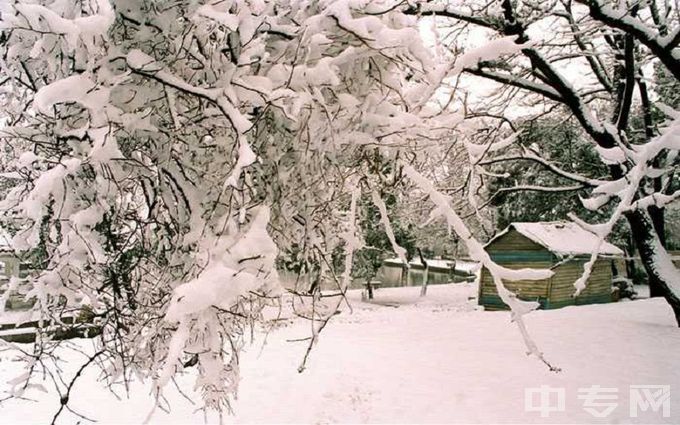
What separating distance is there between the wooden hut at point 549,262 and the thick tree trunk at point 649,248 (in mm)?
8841

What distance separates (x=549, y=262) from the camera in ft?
46.3

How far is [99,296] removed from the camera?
51.9 inches

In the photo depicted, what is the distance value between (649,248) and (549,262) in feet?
31.7

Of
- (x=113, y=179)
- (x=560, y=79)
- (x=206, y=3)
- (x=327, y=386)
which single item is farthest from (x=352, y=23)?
(x=327, y=386)

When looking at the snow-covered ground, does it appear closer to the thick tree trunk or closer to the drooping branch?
the thick tree trunk

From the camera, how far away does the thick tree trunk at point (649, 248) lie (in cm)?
472

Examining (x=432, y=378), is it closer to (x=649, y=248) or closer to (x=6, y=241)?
(x=649, y=248)

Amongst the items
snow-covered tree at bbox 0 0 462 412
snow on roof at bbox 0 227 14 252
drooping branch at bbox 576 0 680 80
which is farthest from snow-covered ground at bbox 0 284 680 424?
snow-covered tree at bbox 0 0 462 412

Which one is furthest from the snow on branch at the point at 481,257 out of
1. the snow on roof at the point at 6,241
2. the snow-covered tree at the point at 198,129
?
the snow on roof at the point at 6,241

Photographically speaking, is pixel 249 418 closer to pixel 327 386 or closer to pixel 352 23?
pixel 327 386

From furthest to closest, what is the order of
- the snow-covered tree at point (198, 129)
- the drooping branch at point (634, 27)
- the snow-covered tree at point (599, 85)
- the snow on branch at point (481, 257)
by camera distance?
the drooping branch at point (634, 27) → the snow-covered tree at point (599, 85) → the snow on branch at point (481, 257) → the snow-covered tree at point (198, 129)

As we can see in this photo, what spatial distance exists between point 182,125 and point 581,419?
184 inches

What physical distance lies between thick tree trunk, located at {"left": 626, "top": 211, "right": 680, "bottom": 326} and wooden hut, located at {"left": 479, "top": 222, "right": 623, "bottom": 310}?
29.0ft

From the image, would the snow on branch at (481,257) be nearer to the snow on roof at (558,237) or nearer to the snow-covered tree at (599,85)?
the snow-covered tree at (599,85)
